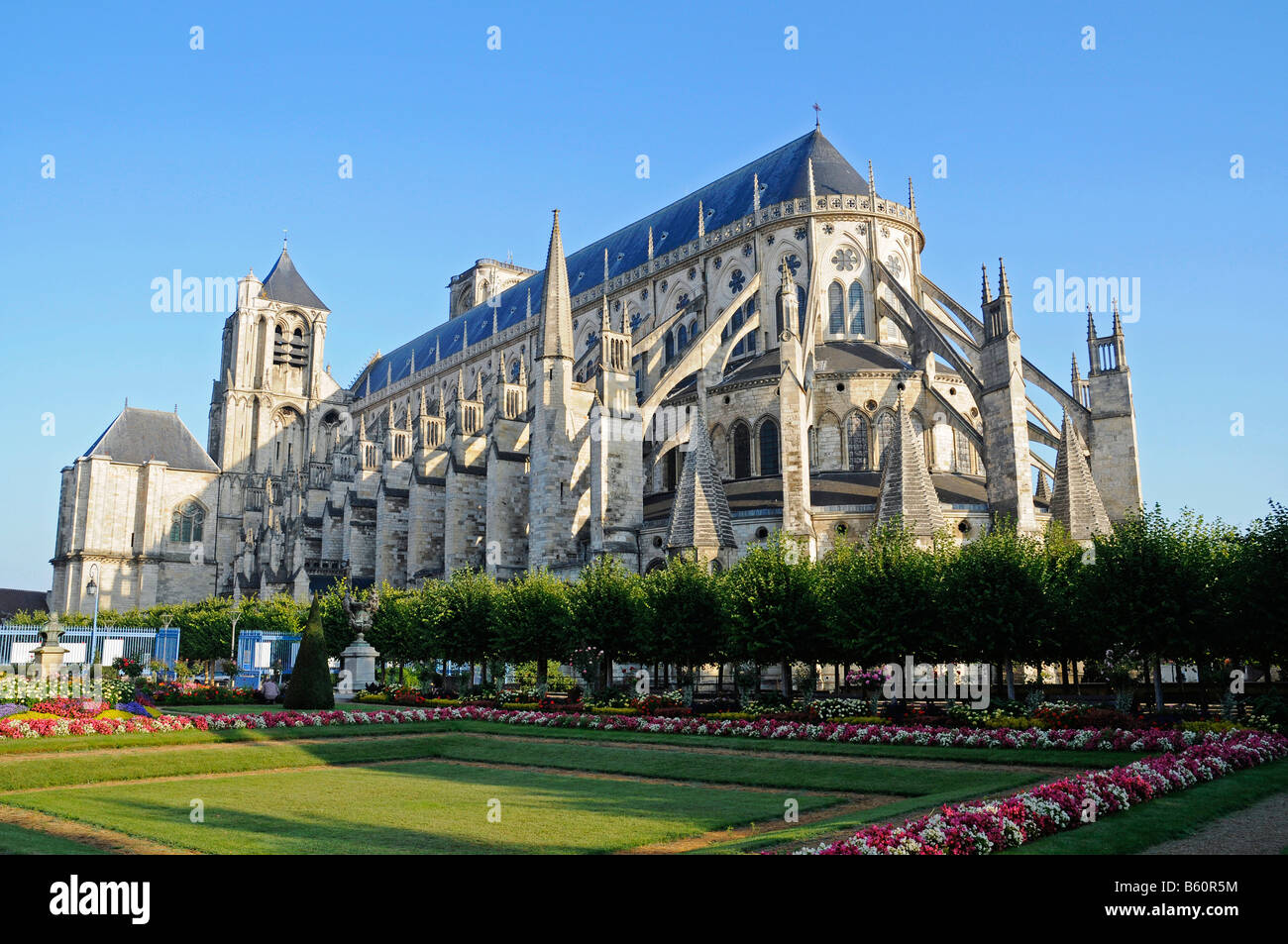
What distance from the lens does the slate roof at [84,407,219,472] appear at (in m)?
78.6

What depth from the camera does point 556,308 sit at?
4444cm

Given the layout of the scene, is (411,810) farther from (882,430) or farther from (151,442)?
(151,442)

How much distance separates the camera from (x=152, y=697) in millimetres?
33094

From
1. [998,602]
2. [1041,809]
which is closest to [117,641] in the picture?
[998,602]

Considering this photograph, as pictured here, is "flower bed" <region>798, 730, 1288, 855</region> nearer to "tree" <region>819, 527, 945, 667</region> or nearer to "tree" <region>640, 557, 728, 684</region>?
"tree" <region>819, 527, 945, 667</region>

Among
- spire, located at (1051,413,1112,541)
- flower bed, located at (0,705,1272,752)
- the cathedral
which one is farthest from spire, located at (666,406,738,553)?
spire, located at (1051,413,1112,541)

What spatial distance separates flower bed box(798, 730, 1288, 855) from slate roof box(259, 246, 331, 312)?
282 ft

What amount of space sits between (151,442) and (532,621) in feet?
192

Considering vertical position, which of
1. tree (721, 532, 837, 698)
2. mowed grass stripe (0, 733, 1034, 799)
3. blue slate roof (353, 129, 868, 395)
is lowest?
mowed grass stripe (0, 733, 1034, 799)

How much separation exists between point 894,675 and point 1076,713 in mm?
7732

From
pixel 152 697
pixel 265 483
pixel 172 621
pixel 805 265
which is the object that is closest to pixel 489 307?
pixel 265 483
